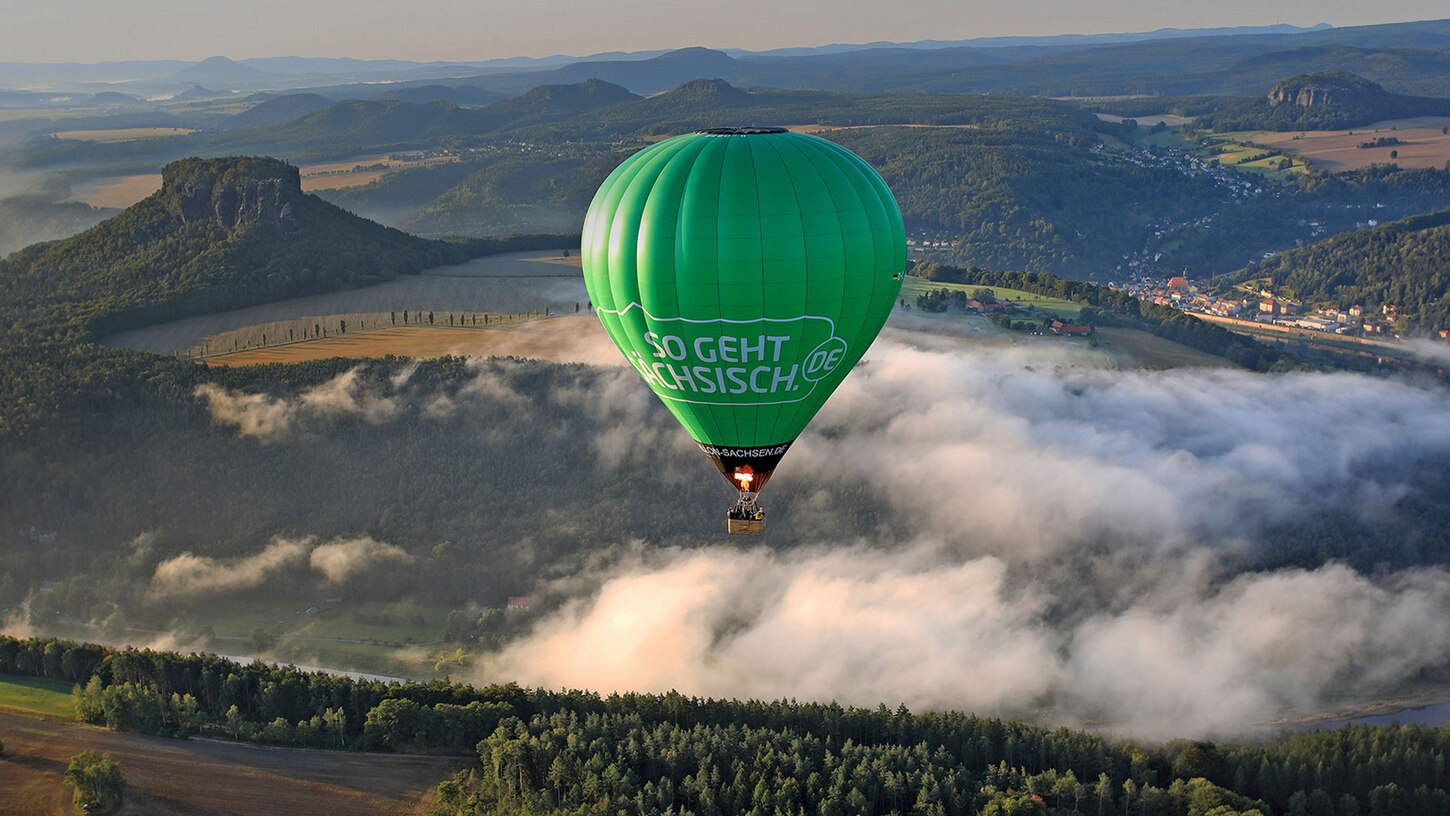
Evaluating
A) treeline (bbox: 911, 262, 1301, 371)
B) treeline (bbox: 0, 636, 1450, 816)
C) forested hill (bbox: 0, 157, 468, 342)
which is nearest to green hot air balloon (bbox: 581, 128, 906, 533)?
treeline (bbox: 0, 636, 1450, 816)

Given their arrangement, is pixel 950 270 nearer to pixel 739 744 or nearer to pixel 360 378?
pixel 360 378

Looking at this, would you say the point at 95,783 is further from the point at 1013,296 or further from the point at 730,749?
the point at 1013,296

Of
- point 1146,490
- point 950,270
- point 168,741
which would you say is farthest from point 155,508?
point 950,270

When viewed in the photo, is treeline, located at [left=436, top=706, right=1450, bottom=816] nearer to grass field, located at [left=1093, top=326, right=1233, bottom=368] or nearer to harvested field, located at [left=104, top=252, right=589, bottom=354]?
harvested field, located at [left=104, top=252, right=589, bottom=354]

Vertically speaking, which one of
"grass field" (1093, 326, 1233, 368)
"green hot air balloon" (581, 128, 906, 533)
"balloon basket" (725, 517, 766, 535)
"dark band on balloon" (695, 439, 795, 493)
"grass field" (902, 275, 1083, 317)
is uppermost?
"green hot air balloon" (581, 128, 906, 533)

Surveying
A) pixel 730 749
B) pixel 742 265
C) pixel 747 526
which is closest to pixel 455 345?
pixel 730 749

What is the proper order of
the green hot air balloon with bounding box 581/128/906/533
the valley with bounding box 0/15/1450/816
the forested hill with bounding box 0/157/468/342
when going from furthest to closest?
1. the forested hill with bounding box 0/157/468/342
2. the valley with bounding box 0/15/1450/816
3. the green hot air balloon with bounding box 581/128/906/533
